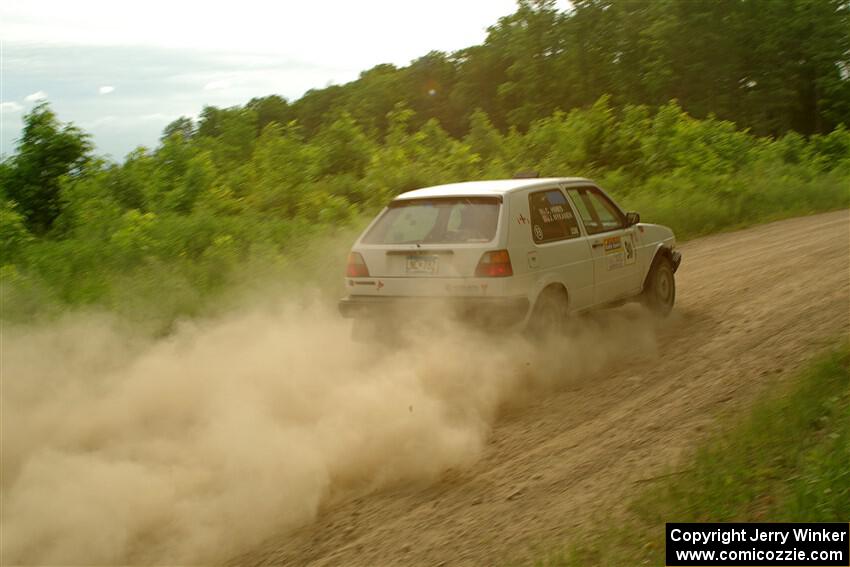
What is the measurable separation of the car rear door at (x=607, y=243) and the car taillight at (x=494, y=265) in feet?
4.85

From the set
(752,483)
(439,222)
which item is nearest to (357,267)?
(439,222)

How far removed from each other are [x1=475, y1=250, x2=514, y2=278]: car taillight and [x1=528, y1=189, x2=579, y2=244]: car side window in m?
0.52

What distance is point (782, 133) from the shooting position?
5372 cm

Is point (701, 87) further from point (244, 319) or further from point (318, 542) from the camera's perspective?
point (318, 542)

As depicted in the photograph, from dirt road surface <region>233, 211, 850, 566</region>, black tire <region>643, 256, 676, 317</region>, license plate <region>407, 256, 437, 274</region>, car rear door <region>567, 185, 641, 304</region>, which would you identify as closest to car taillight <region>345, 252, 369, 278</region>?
license plate <region>407, 256, 437, 274</region>

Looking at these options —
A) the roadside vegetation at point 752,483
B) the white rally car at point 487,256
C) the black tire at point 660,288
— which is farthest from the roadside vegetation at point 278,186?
the roadside vegetation at point 752,483

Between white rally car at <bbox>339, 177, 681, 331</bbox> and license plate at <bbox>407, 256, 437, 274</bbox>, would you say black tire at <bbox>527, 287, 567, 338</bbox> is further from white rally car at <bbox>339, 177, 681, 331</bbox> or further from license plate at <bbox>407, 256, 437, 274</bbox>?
license plate at <bbox>407, 256, 437, 274</bbox>

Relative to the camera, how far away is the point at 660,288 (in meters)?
9.87

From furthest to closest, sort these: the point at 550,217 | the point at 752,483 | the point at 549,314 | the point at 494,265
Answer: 1. the point at 550,217
2. the point at 549,314
3. the point at 494,265
4. the point at 752,483

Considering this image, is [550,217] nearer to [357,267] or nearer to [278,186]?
[357,267]

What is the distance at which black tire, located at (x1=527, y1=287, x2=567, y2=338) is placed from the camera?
25.2 feet

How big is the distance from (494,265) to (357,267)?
4.39ft

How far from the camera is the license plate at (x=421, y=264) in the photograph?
24.8ft

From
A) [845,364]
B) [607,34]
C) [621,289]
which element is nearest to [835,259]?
[621,289]
